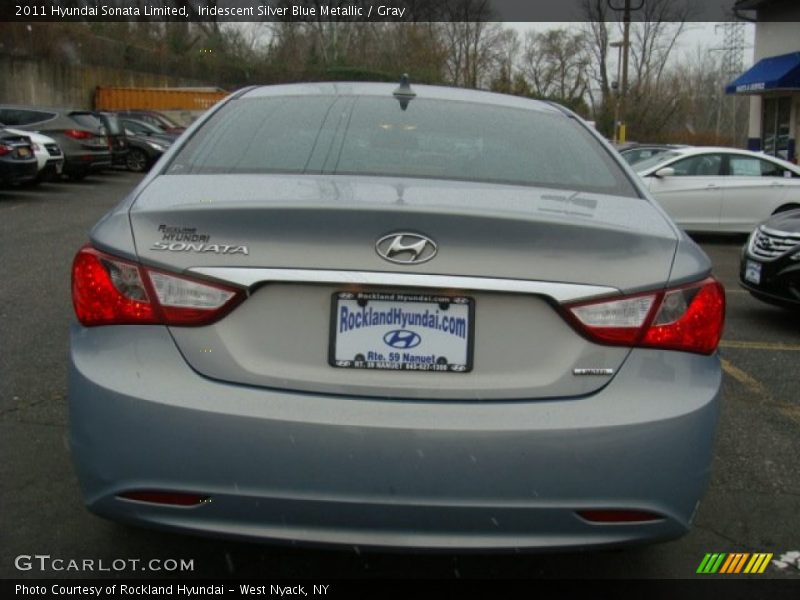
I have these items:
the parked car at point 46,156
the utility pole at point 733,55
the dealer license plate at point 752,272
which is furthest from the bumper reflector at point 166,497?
the utility pole at point 733,55

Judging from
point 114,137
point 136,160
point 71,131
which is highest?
point 71,131

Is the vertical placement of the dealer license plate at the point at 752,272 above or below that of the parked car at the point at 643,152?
below

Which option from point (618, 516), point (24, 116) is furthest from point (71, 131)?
point (618, 516)

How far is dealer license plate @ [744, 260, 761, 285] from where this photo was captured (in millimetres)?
7221

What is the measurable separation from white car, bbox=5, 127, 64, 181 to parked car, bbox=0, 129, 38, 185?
731 mm

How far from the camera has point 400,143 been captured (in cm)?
319

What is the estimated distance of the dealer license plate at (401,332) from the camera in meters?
2.36

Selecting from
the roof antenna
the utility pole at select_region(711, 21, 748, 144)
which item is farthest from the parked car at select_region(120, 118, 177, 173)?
the utility pole at select_region(711, 21, 748, 144)

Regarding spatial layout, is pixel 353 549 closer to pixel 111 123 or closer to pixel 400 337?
pixel 400 337

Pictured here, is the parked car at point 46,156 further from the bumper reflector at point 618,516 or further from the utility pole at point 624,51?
the utility pole at point 624,51

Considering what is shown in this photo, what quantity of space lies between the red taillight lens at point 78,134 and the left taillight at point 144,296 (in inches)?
734

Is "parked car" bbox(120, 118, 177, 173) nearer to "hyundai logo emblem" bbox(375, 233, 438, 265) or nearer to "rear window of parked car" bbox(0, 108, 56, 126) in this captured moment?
"rear window of parked car" bbox(0, 108, 56, 126)

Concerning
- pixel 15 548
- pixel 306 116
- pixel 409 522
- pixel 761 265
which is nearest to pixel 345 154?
pixel 306 116

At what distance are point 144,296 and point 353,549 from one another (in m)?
0.86
